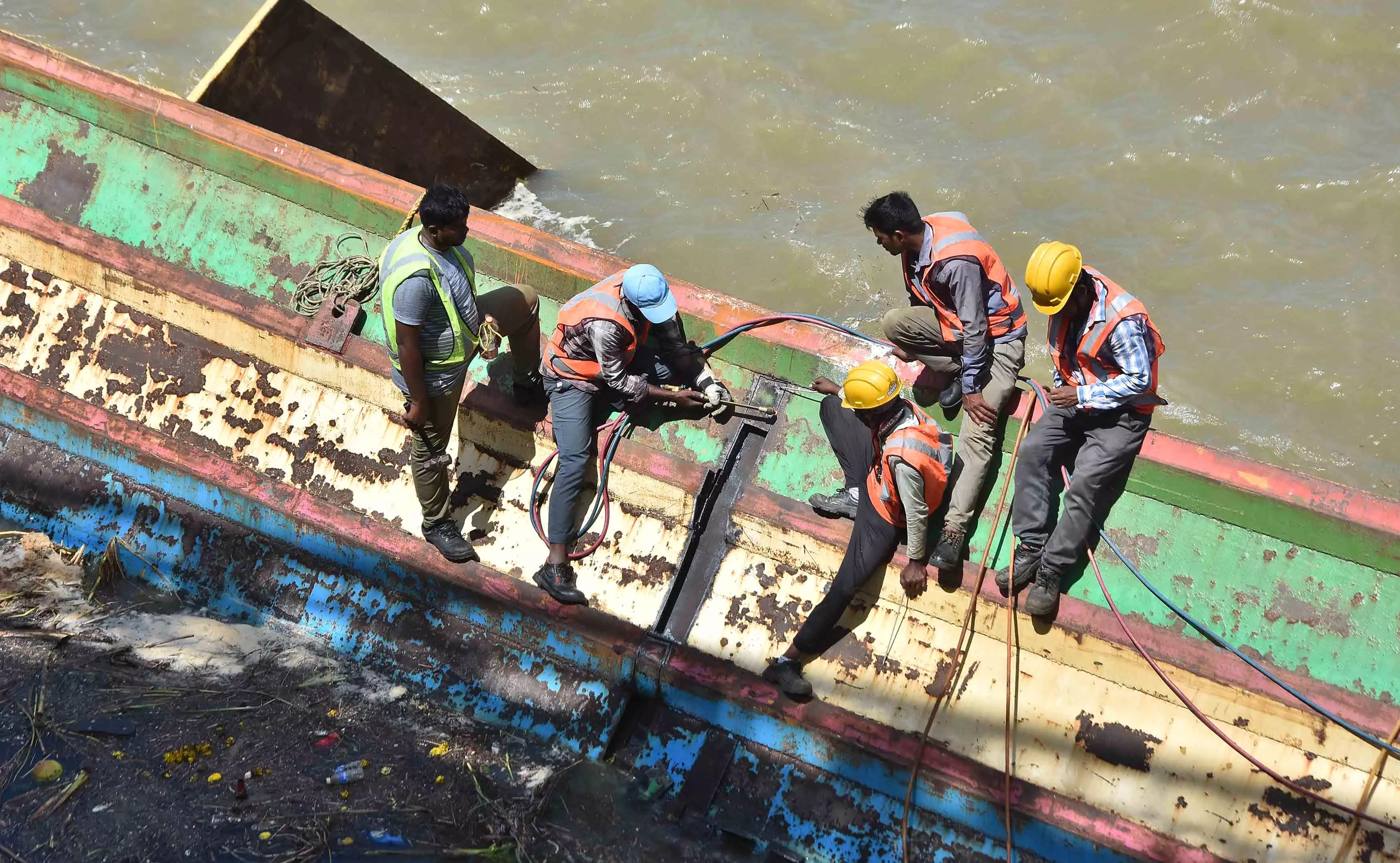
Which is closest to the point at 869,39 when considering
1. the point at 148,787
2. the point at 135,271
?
the point at 135,271

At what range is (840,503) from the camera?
4496mm

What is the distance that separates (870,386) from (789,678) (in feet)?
4.31

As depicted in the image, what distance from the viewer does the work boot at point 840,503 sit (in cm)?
448

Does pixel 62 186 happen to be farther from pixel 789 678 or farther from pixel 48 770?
pixel 789 678

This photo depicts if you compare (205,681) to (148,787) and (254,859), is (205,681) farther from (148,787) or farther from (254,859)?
(254,859)

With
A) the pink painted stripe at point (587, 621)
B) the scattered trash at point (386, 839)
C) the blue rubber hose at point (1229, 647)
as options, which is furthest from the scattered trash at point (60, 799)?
the blue rubber hose at point (1229, 647)

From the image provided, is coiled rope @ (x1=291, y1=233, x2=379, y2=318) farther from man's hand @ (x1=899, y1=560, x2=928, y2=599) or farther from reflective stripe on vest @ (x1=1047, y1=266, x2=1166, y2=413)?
reflective stripe on vest @ (x1=1047, y1=266, x2=1166, y2=413)

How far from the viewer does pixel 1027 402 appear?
4.42 m

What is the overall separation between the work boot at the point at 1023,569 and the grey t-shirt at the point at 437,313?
8.05 ft

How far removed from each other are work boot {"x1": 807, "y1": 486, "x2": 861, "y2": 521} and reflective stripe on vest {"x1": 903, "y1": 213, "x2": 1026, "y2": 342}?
0.82 m

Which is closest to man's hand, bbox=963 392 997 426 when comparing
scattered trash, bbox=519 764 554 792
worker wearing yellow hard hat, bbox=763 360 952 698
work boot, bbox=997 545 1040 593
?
worker wearing yellow hard hat, bbox=763 360 952 698

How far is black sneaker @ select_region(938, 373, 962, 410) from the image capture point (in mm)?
4562

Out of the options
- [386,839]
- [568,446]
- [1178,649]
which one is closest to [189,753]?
[386,839]

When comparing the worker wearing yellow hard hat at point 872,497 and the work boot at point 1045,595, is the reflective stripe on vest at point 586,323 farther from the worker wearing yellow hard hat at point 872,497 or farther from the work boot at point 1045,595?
the work boot at point 1045,595
